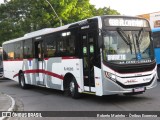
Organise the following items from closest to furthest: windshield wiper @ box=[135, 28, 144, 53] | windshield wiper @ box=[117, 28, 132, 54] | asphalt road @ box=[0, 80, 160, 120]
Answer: asphalt road @ box=[0, 80, 160, 120], windshield wiper @ box=[117, 28, 132, 54], windshield wiper @ box=[135, 28, 144, 53]

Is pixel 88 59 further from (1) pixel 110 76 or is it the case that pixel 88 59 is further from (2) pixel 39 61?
(2) pixel 39 61

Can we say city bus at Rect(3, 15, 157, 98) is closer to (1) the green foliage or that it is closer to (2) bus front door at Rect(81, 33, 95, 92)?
(2) bus front door at Rect(81, 33, 95, 92)

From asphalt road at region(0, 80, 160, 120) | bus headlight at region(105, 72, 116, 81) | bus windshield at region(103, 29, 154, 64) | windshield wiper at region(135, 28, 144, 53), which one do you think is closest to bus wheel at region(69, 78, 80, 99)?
asphalt road at region(0, 80, 160, 120)

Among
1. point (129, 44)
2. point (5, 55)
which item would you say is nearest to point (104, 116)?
point (129, 44)

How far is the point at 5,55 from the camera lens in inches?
987

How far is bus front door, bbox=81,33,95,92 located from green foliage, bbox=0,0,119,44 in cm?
2848

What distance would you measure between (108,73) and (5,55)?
1446cm

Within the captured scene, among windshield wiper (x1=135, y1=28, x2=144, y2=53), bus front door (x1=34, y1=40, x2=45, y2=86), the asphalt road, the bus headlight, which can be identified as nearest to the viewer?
the asphalt road

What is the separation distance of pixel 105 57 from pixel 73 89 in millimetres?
2854

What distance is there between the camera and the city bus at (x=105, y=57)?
12156 millimetres

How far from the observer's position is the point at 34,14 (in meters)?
42.7

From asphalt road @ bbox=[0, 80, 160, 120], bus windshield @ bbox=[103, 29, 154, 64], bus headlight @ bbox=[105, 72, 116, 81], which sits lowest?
asphalt road @ bbox=[0, 80, 160, 120]

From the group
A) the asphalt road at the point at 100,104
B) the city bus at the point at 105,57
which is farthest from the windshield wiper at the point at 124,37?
the asphalt road at the point at 100,104

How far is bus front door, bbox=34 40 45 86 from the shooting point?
58.4 feet
